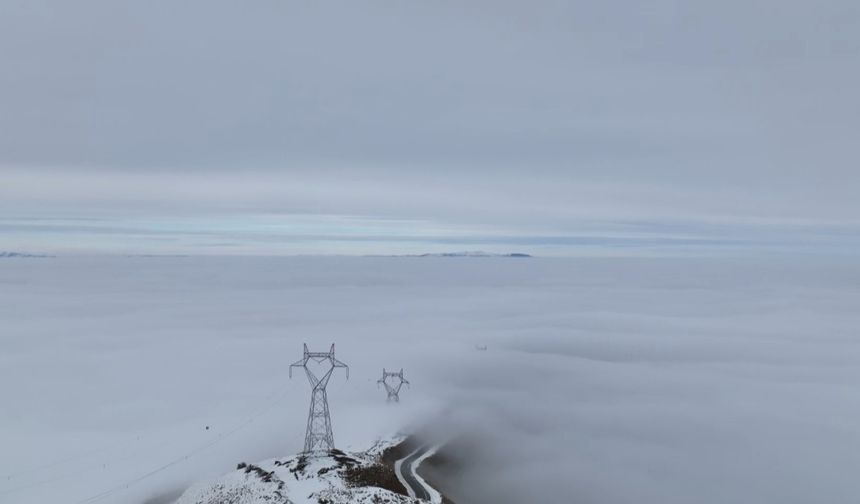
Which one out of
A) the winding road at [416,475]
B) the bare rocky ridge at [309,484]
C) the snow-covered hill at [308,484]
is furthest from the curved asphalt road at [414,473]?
the snow-covered hill at [308,484]

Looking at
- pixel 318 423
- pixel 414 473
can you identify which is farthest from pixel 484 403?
pixel 414 473

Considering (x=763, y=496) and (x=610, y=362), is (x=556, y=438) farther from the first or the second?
(x=610, y=362)

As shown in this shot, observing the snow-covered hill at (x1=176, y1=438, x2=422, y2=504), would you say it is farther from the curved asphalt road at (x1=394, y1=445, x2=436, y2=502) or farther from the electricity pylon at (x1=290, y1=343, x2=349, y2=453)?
the electricity pylon at (x1=290, y1=343, x2=349, y2=453)

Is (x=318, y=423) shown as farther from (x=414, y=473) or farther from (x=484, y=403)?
(x=484, y=403)

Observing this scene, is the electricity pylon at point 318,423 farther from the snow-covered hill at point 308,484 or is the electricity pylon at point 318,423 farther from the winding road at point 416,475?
the winding road at point 416,475

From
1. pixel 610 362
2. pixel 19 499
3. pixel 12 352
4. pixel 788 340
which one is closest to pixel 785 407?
pixel 610 362

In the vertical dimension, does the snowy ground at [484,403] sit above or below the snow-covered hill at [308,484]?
below

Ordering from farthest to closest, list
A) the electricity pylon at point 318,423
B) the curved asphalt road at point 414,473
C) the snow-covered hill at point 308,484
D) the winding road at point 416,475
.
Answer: the electricity pylon at point 318,423
the curved asphalt road at point 414,473
the winding road at point 416,475
the snow-covered hill at point 308,484
